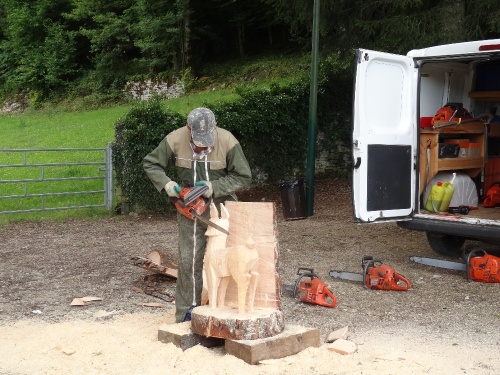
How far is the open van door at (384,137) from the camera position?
7883 mm

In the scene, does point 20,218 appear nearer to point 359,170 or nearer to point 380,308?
point 359,170

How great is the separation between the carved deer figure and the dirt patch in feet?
1.35

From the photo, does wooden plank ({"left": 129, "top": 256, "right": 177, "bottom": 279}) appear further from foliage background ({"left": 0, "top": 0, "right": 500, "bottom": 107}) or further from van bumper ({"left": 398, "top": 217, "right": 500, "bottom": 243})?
foliage background ({"left": 0, "top": 0, "right": 500, "bottom": 107})

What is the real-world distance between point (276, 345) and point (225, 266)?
2.17 ft

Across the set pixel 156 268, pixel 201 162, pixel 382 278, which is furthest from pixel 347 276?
pixel 201 162

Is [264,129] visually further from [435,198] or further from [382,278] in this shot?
[382,278]

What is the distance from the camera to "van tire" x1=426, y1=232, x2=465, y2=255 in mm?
9344

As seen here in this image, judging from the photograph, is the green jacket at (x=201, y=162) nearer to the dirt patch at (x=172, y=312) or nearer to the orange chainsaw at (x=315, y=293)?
the dirt patch at (x=172, y=312)

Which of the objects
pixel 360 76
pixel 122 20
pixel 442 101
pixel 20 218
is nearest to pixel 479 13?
→ pixel 442 101

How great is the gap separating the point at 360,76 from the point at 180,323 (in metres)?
3.44

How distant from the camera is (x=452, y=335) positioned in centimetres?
599

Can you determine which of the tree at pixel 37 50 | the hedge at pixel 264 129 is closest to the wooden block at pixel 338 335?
the hedge at pixel 264 129

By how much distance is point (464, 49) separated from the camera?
316 inches

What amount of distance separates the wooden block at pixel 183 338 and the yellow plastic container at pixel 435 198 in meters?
4.20
